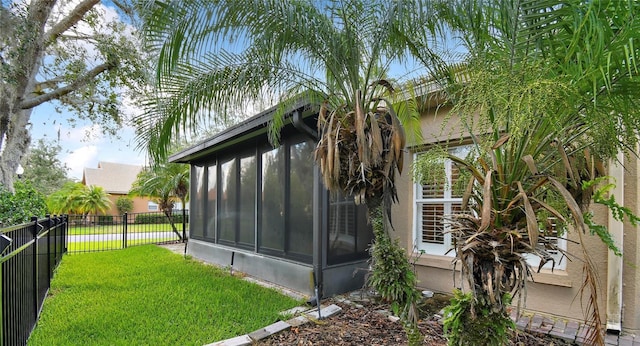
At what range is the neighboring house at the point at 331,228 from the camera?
3.65m

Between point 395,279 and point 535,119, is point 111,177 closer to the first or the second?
point 395,279

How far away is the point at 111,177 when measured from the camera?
1345 inches

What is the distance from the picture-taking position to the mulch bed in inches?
140

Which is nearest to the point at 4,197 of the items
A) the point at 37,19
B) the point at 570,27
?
the point at 37,19

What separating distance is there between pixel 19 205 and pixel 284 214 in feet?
15.7

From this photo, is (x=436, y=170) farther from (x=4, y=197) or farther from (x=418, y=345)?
(x=4, y=197)

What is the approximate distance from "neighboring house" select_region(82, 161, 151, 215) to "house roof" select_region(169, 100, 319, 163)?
25235 millimetres

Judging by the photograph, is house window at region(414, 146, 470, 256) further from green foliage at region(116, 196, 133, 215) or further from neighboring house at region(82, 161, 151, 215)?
neighboring house at region(82, 161, 151, 215)

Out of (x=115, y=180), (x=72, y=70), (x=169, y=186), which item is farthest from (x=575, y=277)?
(x=115, y=180)

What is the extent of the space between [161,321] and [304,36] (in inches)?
158

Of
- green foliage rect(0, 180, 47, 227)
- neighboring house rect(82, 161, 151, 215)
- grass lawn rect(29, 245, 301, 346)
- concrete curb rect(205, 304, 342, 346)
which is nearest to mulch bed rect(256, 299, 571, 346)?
concrete curb rect(205, 304, 342, 346)

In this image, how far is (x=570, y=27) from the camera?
2.25m

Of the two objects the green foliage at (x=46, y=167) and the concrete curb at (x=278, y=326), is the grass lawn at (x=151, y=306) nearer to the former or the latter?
the concrete curb at (x=278, y=326)

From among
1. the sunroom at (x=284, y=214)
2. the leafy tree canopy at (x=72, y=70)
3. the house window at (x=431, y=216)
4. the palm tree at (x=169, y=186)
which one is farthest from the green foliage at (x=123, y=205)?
the house window at (x=431, y=216)
